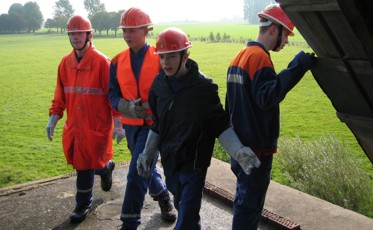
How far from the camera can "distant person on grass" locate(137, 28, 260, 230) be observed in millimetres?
3463

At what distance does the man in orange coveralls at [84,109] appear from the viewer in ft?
15.7

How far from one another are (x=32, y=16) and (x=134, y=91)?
107819mm

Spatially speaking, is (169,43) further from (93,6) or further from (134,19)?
(93,6)

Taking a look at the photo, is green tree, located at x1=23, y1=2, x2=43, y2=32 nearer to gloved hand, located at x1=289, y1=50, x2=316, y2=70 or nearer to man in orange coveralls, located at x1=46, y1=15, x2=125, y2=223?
man in orange coveralls, located at x1=46, y1=15, x2=125, y2=223

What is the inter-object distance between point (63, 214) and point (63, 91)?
58.7 inches

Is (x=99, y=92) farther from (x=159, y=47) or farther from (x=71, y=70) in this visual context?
(x=159, y=47)

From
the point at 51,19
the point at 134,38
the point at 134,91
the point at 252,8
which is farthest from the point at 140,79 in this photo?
the point at 252,8

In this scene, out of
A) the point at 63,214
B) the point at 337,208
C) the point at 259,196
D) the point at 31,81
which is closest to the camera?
the point at 259,196

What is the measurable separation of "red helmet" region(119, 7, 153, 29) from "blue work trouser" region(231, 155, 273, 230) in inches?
76.3

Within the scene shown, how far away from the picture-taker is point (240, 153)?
3.35m

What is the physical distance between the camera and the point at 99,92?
4855mm

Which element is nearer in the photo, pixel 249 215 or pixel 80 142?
pixel 249 215

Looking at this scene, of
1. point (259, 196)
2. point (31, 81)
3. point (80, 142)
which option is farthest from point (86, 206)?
point (31, 81)

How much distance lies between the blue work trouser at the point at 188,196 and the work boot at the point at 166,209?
1.25 m
